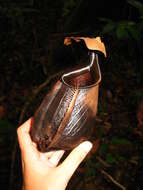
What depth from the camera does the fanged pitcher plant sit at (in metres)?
1.36

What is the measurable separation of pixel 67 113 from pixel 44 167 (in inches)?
12.0

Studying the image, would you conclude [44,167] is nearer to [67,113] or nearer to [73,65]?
[67,113]

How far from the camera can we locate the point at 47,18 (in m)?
4.45

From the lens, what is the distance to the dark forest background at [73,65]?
2.95 m

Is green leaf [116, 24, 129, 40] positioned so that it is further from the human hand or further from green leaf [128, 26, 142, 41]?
the human hand

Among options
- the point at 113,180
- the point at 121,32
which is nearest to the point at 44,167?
the point at 121,32

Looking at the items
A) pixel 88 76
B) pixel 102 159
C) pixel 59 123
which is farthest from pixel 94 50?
pixel 102 159

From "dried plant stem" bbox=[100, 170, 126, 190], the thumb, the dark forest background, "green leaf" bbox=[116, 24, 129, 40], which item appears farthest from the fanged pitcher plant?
"dried plant stem" bbox=[100, 170, 126, 190]

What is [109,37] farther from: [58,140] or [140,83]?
[58,140]

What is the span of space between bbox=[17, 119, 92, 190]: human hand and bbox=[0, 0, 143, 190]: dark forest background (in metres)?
1.11

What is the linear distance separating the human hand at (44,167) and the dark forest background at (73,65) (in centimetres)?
111

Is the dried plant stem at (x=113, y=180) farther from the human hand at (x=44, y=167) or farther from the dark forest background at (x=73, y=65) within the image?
the human hand at (x=44, y=167)

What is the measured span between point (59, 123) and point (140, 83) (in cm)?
265

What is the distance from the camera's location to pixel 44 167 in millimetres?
1481
